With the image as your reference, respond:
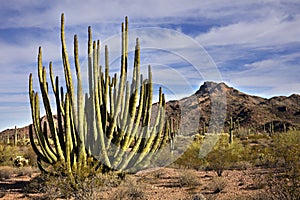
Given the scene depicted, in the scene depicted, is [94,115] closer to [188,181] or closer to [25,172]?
[188,181]

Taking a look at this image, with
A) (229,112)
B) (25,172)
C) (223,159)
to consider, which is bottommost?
(25,172)

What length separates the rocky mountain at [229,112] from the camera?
179 ft

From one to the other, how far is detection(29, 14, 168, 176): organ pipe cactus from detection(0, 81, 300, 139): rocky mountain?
120 ft

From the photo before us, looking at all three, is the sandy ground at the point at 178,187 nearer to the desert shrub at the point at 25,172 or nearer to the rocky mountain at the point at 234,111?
the desert shrub at the point at 25,172

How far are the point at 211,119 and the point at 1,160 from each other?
46877mm

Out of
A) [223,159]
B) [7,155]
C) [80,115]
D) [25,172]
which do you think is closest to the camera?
[80,115]

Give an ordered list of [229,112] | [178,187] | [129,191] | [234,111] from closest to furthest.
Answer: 1. [129,191]
2. [178,187]
3. [229,112]
4. [234,111]

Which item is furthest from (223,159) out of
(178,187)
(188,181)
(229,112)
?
(229,112)

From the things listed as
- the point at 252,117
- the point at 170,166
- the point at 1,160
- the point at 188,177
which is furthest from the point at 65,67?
the point at 252,117

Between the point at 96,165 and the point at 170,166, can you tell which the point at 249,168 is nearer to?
the point at 170,166

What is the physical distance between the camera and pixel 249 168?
57.5 ft

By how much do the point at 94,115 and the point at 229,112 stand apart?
63105 mm

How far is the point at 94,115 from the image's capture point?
10.5 meters

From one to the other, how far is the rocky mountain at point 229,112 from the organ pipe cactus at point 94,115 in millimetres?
36433
